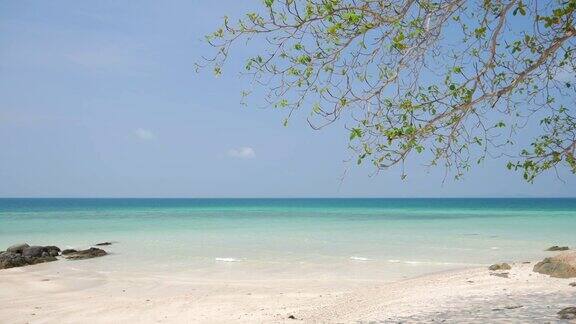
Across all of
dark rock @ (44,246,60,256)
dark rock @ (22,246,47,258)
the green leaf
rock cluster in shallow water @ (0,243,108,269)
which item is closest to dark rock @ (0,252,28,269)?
rock cluster in shallow water @ (0,243,108,269)

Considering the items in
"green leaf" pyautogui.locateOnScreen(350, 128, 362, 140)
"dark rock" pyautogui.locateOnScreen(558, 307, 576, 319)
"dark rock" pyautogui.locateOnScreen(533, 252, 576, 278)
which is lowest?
"dark rock" pyautogui.locateOnScreen(558, 307, 576, 319)

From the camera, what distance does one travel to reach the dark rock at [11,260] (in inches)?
623

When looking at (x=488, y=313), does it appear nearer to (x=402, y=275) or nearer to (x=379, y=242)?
(x=402, y=275)

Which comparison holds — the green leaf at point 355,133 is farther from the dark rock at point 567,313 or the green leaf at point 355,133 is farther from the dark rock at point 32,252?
the dark rock at point 32,252

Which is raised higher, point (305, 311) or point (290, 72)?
point (290, 72)

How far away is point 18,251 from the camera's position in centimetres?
1719

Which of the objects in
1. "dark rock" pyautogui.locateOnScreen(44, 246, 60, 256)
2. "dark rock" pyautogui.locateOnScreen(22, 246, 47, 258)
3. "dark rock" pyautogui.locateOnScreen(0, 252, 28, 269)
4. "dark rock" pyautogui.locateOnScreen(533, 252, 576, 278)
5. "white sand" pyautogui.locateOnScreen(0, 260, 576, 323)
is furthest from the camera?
"dark rock" pyautogui.locateOnScreen(44, 246, 60, 256)

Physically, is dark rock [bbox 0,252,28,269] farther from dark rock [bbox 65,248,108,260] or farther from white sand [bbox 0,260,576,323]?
white sand [bbox 0,260,576,323]

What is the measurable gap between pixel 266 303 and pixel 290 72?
18.6 feet

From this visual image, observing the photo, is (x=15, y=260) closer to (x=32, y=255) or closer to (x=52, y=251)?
(x=32, y=255)

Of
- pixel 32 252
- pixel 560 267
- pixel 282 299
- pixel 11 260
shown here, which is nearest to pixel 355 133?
pixel 282 299

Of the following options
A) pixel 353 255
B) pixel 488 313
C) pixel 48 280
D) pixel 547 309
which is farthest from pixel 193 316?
pixel 353 255

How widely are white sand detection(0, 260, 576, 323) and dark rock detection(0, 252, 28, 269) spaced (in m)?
2.03

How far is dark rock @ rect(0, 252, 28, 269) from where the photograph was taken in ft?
51.9
